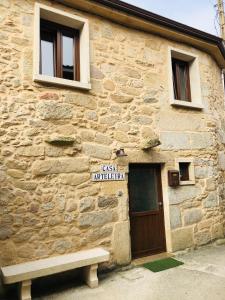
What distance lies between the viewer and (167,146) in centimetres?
530

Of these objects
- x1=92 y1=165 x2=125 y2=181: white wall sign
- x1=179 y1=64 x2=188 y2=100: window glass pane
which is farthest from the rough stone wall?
x1=179 y1=64 x2=188 y2=100: window glass pane

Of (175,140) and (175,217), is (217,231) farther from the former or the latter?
(175,140)

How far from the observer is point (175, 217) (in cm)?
Result: 518

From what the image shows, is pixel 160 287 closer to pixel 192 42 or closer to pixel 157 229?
pixel 157 229

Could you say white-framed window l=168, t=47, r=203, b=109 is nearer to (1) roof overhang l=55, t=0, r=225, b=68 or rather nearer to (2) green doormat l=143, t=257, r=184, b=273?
(1) roof overhang l=55, t=0, r=225, b=68

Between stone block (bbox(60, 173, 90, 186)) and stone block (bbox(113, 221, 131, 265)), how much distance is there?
96 cm

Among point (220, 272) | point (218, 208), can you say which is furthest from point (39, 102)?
point (218, 208)

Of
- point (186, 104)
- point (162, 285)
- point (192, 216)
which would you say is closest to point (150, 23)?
point (186, 104)

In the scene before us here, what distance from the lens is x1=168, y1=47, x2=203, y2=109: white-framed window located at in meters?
5.88

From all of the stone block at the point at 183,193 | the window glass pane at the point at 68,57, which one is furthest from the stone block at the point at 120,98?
the stone block at the point at 183,193

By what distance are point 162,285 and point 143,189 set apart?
1.86 meters

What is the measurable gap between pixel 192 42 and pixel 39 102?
3881 mm

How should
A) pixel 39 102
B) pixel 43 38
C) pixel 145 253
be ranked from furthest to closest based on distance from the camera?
pixel 145 253 < pixel 43 38 < pixel 39 102

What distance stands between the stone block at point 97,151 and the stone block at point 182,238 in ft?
6.66
